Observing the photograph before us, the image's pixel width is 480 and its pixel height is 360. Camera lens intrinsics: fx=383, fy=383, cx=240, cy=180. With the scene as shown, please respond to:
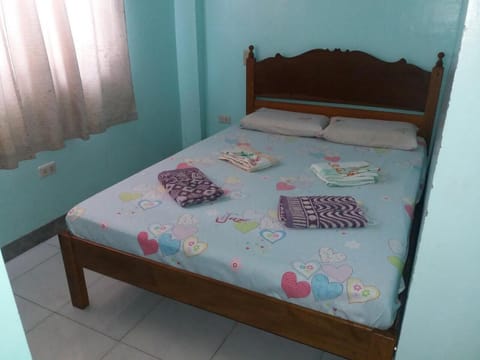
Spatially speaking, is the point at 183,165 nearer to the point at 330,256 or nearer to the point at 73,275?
the point at 73,275

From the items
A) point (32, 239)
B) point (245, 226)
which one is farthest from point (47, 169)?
point (245, 226)

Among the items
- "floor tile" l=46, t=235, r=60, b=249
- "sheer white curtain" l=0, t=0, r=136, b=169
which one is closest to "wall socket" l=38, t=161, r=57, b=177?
"sheer white curtain" l=0, t=0, r=136, b=169

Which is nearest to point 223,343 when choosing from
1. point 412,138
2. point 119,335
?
point 119,335

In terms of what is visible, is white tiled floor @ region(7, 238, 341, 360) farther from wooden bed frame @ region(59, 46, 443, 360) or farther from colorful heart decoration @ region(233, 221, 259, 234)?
colorful heart decoration @ region(233, 221, 259, 234)

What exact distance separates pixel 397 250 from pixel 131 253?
117 cm

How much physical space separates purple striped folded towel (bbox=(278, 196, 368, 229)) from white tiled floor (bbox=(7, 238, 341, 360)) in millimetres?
634

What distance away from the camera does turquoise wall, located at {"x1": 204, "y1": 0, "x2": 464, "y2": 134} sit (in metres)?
2.86

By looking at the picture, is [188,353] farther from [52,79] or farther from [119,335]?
[52,79]

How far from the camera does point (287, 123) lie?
10.0 ft

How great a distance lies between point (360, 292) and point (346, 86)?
2.22m

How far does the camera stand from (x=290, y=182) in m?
2.19

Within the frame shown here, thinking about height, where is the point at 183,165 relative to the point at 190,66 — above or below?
below

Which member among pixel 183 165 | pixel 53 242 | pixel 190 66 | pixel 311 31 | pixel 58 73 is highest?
pixel 311 31

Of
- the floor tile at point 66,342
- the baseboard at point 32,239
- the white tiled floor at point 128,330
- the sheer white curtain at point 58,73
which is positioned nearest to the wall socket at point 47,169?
the sheer white curtain at point 58,73
